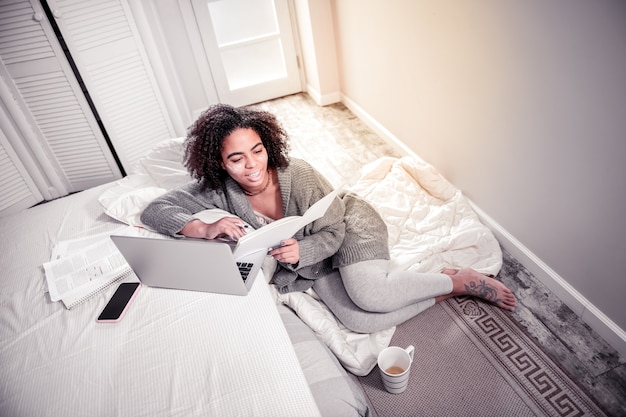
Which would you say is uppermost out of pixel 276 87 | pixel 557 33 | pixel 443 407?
pixel 557 33

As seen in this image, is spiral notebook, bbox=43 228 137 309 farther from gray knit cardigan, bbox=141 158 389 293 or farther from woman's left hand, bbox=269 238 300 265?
woman's left hand, bbox=269 238 300 265

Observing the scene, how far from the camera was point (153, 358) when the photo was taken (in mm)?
922

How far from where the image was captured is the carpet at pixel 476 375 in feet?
3.93

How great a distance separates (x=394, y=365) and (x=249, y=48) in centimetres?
318

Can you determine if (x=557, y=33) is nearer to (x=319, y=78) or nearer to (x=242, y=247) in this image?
(x=242, y=247)

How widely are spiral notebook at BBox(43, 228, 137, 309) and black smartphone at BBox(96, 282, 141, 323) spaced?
0.07 metres

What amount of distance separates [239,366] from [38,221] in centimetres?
123

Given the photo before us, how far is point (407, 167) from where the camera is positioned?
6.84 ft

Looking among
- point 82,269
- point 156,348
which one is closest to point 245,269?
point 156,348

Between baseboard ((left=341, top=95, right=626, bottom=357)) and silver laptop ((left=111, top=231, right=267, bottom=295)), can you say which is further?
baseboard ((left=341, top=95, right=626, bottom=357))

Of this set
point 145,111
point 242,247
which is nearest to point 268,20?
point 145,111

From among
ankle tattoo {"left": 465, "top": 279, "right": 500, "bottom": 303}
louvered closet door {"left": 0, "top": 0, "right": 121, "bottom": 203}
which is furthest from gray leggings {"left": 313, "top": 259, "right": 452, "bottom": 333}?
louvered closet door {"left": 0, "top": 0, "right": 121, "bottom": 203}

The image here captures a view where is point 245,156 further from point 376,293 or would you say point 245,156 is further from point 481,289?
point 481,289

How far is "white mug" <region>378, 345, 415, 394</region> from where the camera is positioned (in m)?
1.20
